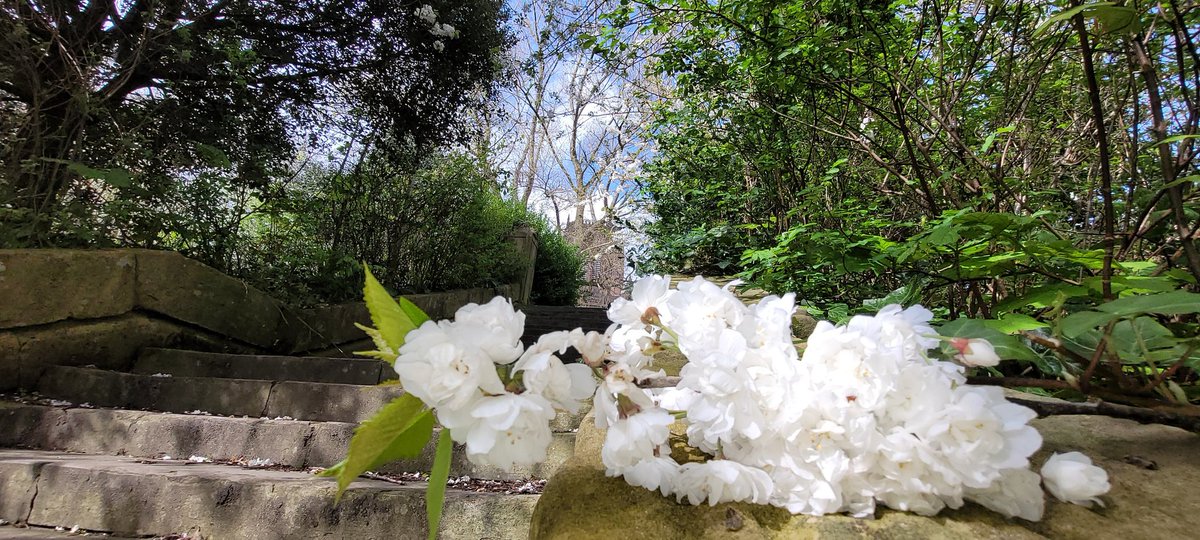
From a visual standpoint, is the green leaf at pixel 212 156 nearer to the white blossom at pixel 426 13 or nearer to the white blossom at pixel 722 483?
the white blossom at pixel 426 13

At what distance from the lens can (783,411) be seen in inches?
17.5

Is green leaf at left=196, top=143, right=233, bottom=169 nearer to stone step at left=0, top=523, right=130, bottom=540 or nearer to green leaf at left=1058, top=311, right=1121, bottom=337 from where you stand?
stone step at left=0, top=523, right=130, bottom=540

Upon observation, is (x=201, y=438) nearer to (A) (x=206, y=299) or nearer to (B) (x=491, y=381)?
(A) (x=206, y=299)

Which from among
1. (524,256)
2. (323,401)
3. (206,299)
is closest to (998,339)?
(323,401)

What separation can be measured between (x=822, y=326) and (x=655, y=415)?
17cm

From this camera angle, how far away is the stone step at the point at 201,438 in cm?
189

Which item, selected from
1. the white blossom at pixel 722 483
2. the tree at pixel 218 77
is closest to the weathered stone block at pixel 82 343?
the tree at pixel 218 77

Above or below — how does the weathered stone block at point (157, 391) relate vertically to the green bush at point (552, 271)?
below

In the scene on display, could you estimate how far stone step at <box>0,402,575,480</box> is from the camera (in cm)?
189

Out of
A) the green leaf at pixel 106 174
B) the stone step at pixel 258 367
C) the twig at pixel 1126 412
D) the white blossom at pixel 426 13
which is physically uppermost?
the white blossom at pixel 426 13

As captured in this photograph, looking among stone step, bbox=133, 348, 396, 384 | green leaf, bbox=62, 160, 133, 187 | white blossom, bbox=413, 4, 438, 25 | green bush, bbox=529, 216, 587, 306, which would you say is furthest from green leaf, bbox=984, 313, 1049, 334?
green bush, bbox=529, 216, 587, 306

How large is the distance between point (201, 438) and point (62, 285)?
4.76 ft

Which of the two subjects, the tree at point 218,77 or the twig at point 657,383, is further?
the tree at point 218,77

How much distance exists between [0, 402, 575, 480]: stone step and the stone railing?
495 millimetres
